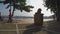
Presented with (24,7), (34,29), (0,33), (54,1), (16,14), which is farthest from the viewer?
(16,14)

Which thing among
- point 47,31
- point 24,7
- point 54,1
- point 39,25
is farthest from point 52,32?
point 24,7

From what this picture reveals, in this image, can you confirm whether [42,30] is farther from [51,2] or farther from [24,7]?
[24,7]

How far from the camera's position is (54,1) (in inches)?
551

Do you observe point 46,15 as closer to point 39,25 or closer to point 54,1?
point 54,1

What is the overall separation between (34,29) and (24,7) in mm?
6183

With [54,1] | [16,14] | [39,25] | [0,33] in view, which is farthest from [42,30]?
[16,14]

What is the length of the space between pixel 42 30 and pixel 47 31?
13.0 inches

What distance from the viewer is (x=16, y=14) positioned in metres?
20.2

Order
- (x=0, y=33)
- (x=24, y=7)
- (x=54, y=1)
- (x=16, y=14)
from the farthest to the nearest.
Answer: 1. (x=16, y=14)
2. (x=24, y=7)
3. (x=54, y=1)
4. (x=0, y=33)

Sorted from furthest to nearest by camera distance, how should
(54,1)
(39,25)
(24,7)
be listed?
(24,7), (54,1), (39,25)

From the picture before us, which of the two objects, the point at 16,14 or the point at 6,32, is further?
the point at 16,14

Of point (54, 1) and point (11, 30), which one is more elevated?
point (54, 1)

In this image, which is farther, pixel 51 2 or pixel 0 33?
pixel 51 2

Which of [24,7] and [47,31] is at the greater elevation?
[24,7]
